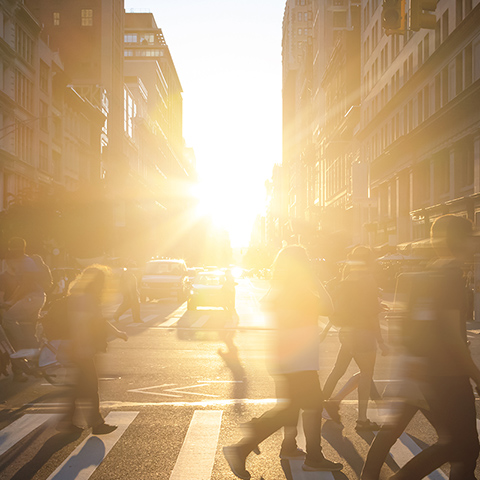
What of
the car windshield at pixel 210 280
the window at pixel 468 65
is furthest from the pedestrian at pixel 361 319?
the window at pixel 468 65

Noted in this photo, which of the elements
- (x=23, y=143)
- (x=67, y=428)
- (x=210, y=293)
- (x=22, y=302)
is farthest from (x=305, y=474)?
(x=23, y=143)

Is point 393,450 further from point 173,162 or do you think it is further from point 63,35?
point 173,162

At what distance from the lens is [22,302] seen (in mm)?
10375

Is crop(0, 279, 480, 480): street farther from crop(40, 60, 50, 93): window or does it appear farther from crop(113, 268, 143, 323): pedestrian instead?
crop(40, 60, 50, 93): window

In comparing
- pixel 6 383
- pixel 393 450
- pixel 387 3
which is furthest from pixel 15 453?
pixel 387 3

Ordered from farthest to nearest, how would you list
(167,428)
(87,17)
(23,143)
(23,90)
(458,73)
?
(87,17) → (23,90) → (23,143) → (458,73) → (167,428)

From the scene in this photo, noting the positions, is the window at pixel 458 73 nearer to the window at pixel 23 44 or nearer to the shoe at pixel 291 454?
the window at pixel 23 44

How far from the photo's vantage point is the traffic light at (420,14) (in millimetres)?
8691

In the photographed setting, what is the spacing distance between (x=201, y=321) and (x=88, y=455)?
53.9 ft

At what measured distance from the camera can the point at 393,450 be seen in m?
6.55

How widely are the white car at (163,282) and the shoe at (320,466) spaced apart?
2776cm

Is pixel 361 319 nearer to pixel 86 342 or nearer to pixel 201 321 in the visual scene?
pixel 86 342

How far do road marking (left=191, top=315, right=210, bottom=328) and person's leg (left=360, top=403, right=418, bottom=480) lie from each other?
16161 millimetres

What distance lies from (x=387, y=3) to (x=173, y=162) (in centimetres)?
15221
